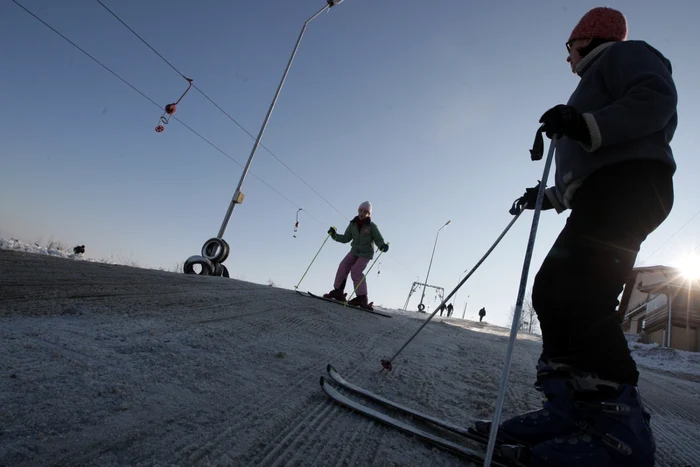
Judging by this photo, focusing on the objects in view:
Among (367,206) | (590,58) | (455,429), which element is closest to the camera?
(455,429)

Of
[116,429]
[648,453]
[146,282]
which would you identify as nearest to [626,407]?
[648,453]

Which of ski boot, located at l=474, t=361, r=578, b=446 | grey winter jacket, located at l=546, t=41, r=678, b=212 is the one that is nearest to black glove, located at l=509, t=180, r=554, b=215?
grey winter jacket, located at l=546, t=41, r=678, b=212

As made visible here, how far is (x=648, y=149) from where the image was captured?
148cm

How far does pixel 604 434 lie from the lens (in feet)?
4.02

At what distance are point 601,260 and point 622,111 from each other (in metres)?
0.63

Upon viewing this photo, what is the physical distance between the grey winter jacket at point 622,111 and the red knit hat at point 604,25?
0.14 meters

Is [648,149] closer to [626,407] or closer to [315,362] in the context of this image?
[626,407]

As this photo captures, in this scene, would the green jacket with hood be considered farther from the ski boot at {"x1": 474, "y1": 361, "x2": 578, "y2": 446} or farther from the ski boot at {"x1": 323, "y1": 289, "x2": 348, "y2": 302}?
the ski boot at {"x1": 474, "y1": 361, "x2": 578, "y2": 446}

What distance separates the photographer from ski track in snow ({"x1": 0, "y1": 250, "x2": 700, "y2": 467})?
1.03 m

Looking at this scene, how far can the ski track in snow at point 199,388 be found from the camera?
3.37ft

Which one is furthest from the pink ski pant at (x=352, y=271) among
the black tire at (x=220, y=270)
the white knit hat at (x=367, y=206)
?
the black tire at (x=220, y=270)

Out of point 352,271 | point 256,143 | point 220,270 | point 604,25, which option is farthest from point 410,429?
point 256,143

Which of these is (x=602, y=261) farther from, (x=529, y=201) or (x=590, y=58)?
(x=590, y=58)

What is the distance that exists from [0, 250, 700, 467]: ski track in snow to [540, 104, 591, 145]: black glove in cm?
140
